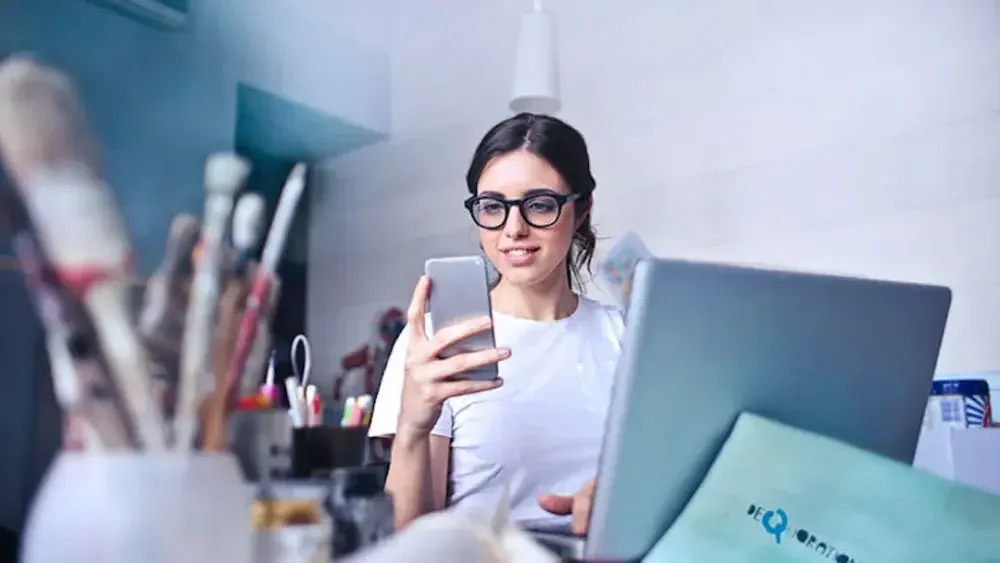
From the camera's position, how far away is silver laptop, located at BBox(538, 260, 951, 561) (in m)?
0.54

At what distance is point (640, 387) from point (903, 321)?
0.92 ft

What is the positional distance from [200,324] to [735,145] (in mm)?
1361

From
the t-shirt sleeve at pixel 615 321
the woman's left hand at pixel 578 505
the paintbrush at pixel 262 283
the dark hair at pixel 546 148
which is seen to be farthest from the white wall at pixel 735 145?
the paintbrush at pixel 262 283

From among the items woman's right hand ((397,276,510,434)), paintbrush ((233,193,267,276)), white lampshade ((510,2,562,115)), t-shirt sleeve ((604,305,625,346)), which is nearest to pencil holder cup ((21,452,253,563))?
paintbrush ((233,193,267,276))

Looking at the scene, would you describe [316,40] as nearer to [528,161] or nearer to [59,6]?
[528,161]

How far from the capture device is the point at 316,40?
1.17 m

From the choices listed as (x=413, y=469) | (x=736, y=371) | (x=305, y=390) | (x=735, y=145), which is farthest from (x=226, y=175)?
(x=735, y=145)

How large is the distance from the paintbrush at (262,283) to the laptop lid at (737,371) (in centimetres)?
25

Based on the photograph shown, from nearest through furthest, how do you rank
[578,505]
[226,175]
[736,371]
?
[226,175] < [736,371] < [578,505]

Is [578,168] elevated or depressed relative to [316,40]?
depressed

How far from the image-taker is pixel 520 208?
3.82ft

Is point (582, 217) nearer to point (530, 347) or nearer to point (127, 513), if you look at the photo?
point (530, 347)

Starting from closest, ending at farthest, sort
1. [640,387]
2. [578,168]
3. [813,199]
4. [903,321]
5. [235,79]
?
1. [640,387]
2. [903,321]
3. [235,79]
4. [578,168]
5. [813,199]

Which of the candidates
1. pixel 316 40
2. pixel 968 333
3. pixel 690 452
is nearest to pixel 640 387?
pixel 690 452
